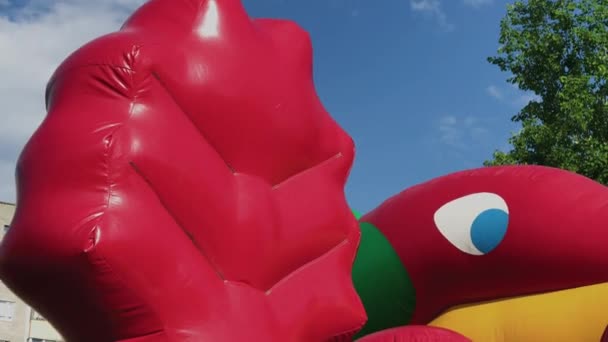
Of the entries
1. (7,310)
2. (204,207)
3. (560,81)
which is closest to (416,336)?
(204,207)

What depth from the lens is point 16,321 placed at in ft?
61.5

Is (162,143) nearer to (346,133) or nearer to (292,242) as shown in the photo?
(292,242)

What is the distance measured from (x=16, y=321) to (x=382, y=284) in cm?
1722

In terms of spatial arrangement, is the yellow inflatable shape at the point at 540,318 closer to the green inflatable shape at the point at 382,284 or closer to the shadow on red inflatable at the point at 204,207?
the shadow on red inflatable at the point at 204,207

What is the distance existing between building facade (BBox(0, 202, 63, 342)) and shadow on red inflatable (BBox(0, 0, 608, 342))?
1741cm

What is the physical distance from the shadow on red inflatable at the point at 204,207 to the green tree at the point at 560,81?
15.2ft

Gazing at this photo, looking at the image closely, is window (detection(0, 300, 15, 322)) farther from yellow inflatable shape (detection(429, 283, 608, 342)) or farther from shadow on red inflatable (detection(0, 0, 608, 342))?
shadow on red inflatable (detection(0, 0, 608, 342))

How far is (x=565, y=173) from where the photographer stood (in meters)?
3.47

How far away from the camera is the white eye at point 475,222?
11.1ft

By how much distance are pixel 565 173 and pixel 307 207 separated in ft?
5.31

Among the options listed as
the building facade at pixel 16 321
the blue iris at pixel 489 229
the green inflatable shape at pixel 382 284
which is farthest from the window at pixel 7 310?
the blue iris at pixel 489 229

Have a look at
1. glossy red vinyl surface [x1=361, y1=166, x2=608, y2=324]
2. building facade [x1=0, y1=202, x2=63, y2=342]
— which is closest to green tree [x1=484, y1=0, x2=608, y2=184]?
glossy red vinyl surface [x1=361, y1=166, x2=608, y2=324]

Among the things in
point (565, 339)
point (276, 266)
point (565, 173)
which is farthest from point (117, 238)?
point (565, 173)

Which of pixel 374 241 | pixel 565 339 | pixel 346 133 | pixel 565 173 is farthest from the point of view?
pixel 374 241
